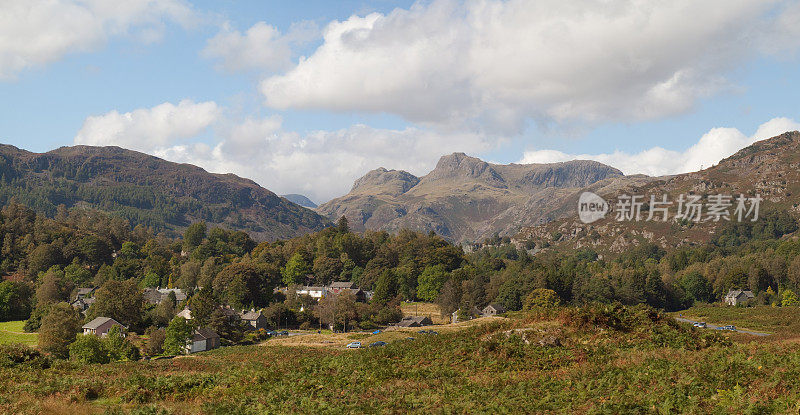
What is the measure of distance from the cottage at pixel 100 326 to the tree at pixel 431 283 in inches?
2523

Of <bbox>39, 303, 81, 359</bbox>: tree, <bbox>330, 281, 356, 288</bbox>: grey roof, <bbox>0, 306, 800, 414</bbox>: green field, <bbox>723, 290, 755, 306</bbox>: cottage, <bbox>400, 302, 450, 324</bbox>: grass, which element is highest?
<bbox>0, 306, 800, 414</bbox>: green field

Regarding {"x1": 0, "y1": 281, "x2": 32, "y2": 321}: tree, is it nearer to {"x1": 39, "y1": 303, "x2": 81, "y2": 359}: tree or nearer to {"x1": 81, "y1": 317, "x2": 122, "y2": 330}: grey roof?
{"x1": 81, "y1": 317, "x2": 122, "y2": 330}: grey roof

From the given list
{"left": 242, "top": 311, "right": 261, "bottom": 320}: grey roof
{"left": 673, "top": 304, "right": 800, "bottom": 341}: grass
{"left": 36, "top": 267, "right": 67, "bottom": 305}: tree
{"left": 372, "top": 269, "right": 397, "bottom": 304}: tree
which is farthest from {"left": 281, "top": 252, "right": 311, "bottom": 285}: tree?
{"left": 673, "top": 304, "right": 800, "bottom": 341}: grass

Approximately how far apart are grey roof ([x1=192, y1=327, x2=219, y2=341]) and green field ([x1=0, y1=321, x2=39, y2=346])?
20147 mm

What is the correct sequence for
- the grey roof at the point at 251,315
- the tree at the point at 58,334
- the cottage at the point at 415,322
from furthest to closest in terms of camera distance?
the cottage at the point at 415,322 → the grey roof at the point at 251,315 → the tree at the point at 58,334

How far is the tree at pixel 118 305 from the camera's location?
7694cm

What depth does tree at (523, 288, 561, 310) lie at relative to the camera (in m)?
93.3

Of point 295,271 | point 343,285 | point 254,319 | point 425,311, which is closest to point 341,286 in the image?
point 343,285

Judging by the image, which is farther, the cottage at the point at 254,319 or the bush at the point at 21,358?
the cottage at the point at 254,319

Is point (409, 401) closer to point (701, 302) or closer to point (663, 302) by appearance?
point (663, 302)

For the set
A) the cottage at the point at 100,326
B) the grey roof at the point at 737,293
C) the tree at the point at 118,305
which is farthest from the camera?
the grey roof at the point at 737,293

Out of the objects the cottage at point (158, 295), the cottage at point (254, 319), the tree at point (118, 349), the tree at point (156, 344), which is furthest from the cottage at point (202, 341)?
the cottage at point (158, 295)

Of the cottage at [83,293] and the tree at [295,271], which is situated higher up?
the tree at [295,271]

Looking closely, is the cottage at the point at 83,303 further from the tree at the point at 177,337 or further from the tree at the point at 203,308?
the tree at the point at 177,337
